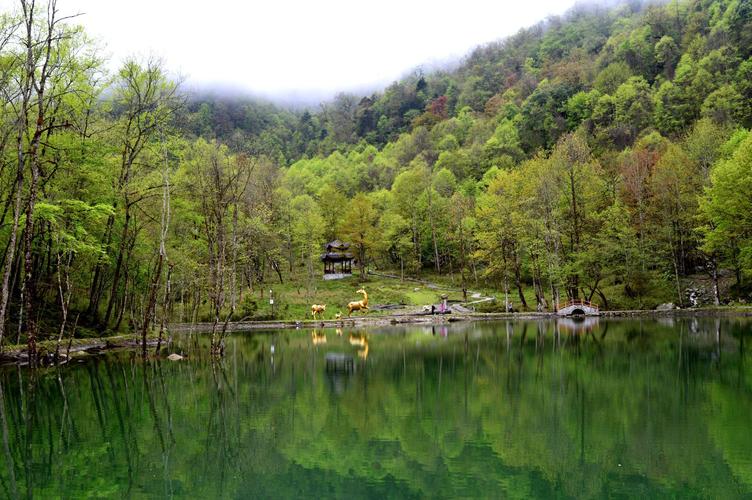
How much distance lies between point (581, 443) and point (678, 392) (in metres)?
5.76

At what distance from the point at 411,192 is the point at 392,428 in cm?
6667

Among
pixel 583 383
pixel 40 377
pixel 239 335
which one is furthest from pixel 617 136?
pixel 40 377

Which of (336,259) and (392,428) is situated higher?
(336,259)

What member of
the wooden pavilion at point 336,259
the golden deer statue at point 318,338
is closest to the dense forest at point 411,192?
the wooden pavilion at point 336,259

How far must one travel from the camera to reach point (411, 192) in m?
78.2

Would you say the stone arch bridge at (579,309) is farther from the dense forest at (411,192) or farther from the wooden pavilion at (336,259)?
the wooden pavilion at (336,259)

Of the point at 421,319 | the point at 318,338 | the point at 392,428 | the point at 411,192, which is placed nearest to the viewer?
the point at 392,428

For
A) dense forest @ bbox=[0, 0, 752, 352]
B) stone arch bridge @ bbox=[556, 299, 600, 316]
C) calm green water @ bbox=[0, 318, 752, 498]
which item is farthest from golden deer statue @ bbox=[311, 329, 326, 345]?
stone arch bridge @ bbox=[556, 299, 600, 316]

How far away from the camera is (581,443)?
11.0 m

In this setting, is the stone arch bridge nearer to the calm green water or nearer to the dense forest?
the dense forest

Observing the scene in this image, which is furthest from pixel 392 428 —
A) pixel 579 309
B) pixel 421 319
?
pixel 579 309

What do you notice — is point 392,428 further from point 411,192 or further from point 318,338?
point 411,192

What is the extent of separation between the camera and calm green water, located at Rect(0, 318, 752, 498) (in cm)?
915

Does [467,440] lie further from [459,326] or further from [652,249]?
[652,249]
